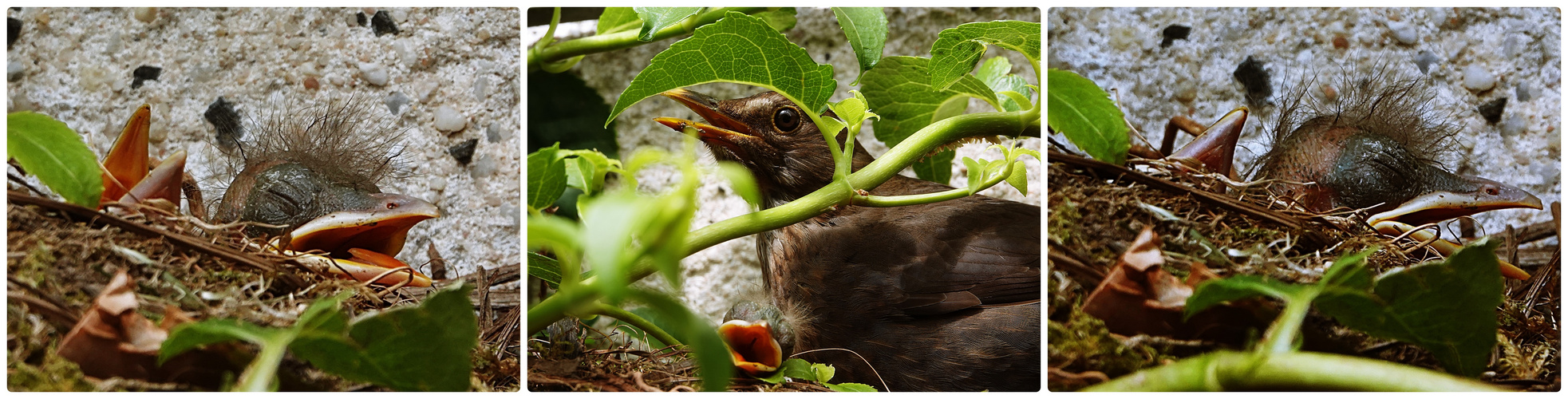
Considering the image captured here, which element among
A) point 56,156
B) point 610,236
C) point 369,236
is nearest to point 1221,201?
point 610,236

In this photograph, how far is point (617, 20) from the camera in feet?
3.14

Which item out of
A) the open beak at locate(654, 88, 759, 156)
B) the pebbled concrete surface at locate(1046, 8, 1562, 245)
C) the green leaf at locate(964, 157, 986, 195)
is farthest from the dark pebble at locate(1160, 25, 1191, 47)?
the open beak at locate(654, 88, 759, 156)

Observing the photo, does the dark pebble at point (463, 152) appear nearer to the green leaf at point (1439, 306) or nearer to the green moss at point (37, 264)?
the green moss at point (37, 264)

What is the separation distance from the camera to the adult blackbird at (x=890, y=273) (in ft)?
2.93

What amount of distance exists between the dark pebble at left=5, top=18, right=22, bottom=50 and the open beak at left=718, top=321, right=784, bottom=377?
722 millimetres

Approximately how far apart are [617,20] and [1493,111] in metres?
0.87

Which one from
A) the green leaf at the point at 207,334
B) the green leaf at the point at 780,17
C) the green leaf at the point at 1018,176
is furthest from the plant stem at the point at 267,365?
the green leaf at the point at 1018,176

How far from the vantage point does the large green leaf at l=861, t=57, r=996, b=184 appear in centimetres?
96

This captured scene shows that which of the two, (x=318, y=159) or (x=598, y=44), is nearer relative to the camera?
(x=318, y=159)

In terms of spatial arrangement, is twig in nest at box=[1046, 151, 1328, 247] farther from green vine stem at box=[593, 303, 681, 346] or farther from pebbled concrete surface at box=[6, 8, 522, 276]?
pebbled concrete surface at box=[6, 8, 522, 276]

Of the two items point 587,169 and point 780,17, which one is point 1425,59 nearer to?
point 780,17

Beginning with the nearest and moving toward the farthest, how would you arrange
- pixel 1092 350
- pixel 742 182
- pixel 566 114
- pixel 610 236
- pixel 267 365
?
1. pixel 610 236
2. pixel 742 182
3. pixel 267 365
4. pixel 1092 350
5. pixel 566 114

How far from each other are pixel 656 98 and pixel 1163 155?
682 mm

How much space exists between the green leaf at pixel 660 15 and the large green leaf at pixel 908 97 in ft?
0.73
